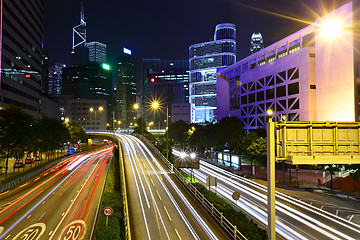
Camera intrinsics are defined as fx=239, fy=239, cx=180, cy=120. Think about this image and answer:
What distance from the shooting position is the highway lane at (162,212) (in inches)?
650

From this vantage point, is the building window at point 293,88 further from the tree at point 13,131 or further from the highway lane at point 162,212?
the tree at point 13,131

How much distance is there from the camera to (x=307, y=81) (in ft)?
205

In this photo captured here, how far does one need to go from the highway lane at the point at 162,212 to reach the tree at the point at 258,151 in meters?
19.2

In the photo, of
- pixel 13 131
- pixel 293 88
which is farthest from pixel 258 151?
pixel 13 131

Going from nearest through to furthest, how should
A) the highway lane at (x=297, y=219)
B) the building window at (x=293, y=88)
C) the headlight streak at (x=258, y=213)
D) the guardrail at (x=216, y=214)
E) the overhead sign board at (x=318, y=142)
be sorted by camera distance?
the overhead sign board at (x=318, y=142) < the guardrail at (x=216, y=214) < the headlight streak at (x=258, y=213) < the highway lane at (x=297, y=219) < the building window at (x=293, y=88)

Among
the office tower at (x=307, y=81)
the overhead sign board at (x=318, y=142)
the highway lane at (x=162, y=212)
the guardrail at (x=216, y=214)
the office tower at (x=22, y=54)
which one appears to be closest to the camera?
the overhead sign board at (x=318, y=142)

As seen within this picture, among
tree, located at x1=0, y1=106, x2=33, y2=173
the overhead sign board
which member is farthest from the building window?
tree, located at x1=0, y1=106, x2=33, y2=173

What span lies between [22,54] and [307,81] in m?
84.9

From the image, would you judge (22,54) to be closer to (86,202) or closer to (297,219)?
(86,202)

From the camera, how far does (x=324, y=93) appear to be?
5175 centimetres

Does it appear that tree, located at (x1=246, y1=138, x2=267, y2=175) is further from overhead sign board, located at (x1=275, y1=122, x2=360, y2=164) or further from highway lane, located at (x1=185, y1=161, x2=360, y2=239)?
overhead sign board, located at (x1=275, y1=122, x2=360, y2=164)

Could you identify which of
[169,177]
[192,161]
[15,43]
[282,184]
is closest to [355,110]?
[282,184]

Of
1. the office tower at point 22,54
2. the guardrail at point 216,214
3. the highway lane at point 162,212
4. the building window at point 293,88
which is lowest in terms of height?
the highway lane at point 162,212

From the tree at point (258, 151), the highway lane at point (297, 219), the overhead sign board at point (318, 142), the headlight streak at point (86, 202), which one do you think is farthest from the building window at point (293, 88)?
the overhead sign board at point (318, 142)
